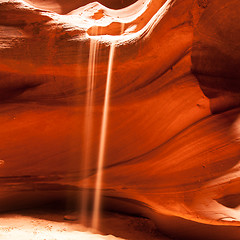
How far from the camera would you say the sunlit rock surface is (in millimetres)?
2961

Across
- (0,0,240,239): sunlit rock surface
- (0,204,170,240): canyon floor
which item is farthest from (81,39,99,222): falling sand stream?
(0,204,170,240): canyon floor

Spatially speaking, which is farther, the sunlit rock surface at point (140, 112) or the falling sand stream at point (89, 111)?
the falling sand stream at point (89, 111)

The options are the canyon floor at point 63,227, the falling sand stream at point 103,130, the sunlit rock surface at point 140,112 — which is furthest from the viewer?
the falling sand stream at point 103,130

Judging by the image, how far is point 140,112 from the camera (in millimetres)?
3314

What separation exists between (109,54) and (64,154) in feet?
4.24

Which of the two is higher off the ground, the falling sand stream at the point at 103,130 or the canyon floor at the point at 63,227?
the falling sand stream at the point at 103,130

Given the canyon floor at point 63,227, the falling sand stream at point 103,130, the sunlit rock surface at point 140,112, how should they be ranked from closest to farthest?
the canyon floor at point 63,227 < the sunlit rock surface at point 140,112 < the falling sand stream at point 103,130

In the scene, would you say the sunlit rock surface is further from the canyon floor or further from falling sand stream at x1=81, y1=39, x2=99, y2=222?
the canyon floor

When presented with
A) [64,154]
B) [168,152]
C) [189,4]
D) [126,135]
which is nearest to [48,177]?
[64,154]

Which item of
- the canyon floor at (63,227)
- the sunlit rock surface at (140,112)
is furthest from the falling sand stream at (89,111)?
→ the canyon floor at (63,227)

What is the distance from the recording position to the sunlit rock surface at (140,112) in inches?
117

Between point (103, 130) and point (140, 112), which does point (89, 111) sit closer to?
point (103, 130)

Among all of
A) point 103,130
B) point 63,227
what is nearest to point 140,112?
point 103,130

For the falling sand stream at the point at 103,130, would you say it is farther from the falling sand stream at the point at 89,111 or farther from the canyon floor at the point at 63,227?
the canyon floor at the point at 63,227
